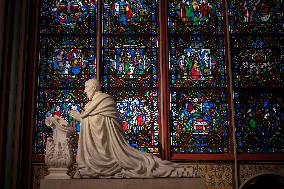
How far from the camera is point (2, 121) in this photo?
7.47 m

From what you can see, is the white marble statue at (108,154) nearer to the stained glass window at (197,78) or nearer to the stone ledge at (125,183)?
the stone ledge at (125,183)

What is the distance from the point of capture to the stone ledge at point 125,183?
18.9ft

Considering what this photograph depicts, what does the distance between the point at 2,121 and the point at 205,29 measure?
3.59 m

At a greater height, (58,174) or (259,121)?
(259,121)

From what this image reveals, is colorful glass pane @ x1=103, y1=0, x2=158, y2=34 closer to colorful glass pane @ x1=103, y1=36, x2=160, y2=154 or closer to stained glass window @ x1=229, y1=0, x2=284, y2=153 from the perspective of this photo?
colorful glass pane @ x1=103, y1=36, x2=160, y2=154

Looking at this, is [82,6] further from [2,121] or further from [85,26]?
[2,121]

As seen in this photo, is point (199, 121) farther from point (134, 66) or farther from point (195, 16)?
point (195, 16)

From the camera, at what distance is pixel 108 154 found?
237 inches

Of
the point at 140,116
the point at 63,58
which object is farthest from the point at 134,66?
the point at 63,58

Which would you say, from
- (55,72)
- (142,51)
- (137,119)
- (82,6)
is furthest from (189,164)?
(82,6)

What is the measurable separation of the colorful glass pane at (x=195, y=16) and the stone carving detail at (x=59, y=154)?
323cm

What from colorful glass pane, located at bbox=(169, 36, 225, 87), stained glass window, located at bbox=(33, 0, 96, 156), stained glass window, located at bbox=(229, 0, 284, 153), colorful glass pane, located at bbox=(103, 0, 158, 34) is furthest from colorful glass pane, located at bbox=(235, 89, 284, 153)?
stained glass window, located at bbox=(33, 0, 96, 156)

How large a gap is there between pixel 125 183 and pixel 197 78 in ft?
10.2

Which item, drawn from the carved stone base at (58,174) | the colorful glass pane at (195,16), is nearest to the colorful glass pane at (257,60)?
the colorful glass pane at (195,16)
